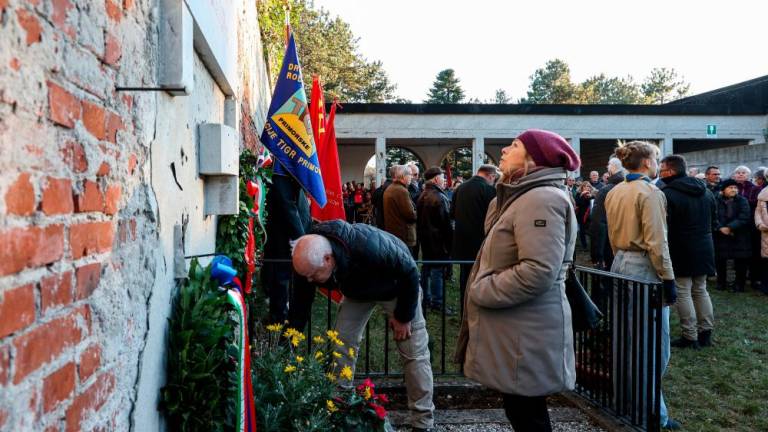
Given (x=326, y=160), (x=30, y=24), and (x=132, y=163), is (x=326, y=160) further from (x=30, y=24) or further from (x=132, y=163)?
(x=30, y=24)

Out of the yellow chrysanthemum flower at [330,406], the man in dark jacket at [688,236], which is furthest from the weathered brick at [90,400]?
the man in dark jacket at [688,236]

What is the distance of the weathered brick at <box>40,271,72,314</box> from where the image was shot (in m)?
1.33

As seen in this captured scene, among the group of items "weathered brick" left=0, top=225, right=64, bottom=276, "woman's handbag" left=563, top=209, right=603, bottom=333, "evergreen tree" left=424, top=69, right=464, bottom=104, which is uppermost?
"evergreen tree" left=424, top=69, right=464, bottom=104

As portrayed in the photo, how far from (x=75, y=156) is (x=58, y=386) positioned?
548mm

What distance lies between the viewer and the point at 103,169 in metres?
1.71

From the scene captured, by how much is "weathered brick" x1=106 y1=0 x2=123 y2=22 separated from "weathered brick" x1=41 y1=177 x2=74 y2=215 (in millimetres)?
568

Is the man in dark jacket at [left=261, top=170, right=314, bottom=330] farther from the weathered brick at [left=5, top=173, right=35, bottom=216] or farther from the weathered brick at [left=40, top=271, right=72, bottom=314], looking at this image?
the weathered brick at [left=5, top=173, right=35, bottom=216]

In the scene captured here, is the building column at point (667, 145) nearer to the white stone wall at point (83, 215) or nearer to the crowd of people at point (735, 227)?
the crowd of people at point (735, 227)

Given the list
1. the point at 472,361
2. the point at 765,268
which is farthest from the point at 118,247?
the point at 765,268

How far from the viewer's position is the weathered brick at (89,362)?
1.54m

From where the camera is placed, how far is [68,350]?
146cm

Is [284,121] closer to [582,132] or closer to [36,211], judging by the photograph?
[36,211]

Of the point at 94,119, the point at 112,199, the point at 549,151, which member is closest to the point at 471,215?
the point at 549,151

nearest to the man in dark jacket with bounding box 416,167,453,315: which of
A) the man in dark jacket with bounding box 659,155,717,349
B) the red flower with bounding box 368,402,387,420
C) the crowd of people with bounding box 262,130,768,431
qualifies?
the crowd of people with bounding box 262,130,768,431
